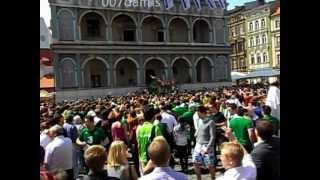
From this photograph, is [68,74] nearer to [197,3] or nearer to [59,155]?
[197,3]

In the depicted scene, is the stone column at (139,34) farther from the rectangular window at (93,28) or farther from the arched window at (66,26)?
the arched window at (66,26)

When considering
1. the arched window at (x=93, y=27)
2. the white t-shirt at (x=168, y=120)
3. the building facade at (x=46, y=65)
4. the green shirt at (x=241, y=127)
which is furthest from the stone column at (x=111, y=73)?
the green shirt at (x=241, y=127)

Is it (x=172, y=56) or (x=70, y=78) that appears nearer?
(x=70, y=78)

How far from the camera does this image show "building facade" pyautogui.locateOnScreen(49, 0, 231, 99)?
150 ft

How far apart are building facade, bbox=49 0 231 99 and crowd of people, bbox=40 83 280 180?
31.3 metres

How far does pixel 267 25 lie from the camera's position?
7206 cm

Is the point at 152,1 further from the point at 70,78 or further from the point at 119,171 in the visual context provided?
the point at 119,171

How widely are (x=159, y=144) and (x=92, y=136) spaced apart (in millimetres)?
5075

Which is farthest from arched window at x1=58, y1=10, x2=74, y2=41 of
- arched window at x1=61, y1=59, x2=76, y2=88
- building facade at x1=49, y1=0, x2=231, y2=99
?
arched window at x1=61, y1=59, x2=76, y2=88

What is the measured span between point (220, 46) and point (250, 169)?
5107 centimetres

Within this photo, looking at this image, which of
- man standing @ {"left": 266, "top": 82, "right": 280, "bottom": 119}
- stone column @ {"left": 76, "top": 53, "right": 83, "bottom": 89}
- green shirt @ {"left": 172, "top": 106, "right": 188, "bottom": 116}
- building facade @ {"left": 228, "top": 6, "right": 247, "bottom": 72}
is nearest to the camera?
man standing @ {"left": 266, "top": 82, "right": 280, "bottom": 119}

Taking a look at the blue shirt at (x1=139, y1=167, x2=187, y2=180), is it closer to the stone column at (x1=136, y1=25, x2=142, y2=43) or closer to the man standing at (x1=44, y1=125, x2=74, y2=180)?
the man standing at (x1=44, y1=125, x2=74, y2=180)
